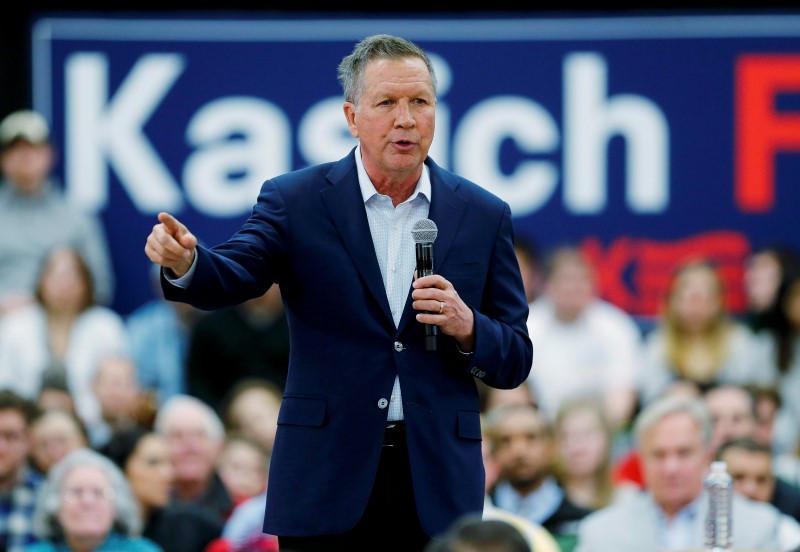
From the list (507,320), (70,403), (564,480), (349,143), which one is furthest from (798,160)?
(507,320)

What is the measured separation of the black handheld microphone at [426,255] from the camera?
10.4 ft

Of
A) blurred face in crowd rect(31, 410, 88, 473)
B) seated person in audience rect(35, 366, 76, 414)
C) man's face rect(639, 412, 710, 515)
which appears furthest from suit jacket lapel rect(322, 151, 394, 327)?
seated person in audience rect(35, 366, 76, 414)

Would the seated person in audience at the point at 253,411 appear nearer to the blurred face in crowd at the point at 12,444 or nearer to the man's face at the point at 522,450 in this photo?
the blurred face in crowd at the point at 12,444

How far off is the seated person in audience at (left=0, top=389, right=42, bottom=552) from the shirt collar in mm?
3250

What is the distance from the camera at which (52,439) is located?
6730mm

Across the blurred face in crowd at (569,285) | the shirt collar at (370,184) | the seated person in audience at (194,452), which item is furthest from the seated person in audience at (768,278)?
the shirt collar at (370,184)

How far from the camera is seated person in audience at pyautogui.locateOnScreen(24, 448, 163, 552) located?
589 cm

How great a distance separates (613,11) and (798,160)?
1.42 meters

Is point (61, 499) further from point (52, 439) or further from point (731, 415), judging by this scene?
point (731, 415)

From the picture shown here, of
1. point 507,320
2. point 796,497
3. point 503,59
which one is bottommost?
point 796,497

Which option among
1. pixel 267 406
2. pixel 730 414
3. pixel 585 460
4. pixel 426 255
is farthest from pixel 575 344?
pixel 426 255

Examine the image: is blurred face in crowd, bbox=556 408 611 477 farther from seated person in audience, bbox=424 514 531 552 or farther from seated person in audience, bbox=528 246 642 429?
seated person in audience, bbox=424 514 531 552

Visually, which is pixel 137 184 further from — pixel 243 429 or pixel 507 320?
pixel 507 320

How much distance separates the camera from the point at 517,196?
30.2 feet
